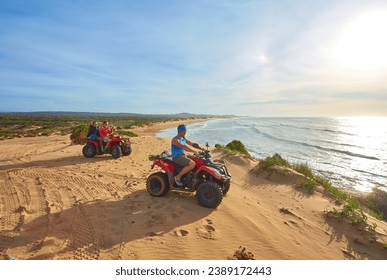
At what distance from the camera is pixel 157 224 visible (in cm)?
525

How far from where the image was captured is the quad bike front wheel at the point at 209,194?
5992 mm

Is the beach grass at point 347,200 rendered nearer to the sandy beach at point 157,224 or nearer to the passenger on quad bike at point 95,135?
the sandy beach at point 157,224

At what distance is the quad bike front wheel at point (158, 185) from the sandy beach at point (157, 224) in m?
0.18

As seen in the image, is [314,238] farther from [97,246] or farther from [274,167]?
[274,167]

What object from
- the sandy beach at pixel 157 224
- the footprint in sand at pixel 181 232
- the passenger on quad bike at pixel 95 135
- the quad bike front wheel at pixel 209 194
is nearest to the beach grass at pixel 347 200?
the sandy beach at pixel 157 224

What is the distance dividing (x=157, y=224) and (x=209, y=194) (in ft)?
4.83

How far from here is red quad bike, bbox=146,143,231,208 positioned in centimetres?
605

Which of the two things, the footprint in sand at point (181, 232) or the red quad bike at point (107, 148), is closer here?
the footprint in sand at point (181, 232)

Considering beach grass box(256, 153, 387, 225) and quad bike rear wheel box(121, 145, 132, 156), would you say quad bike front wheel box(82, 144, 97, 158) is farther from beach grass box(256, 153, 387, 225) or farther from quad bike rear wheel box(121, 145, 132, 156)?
beach grass box(256, 153, 387, 225)

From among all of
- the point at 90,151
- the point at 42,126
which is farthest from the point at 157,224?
the point at 42,126

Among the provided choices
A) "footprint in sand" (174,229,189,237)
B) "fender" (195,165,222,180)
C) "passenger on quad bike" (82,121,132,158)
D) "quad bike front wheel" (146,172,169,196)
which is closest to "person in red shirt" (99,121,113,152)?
"passenger on quad bike" (82,121,132,158)

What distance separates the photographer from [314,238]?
5453 mm

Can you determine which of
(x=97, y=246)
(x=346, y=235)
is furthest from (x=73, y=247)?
(x=346, y=235)

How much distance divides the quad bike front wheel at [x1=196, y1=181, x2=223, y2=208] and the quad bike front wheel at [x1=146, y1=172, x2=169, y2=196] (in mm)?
1048
